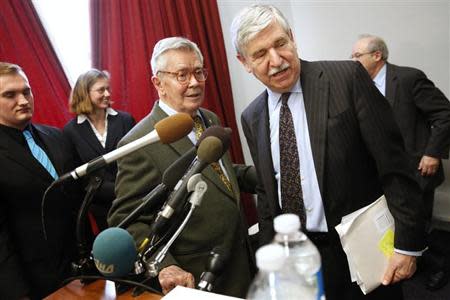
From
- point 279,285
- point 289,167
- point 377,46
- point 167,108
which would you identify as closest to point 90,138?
point 167,108

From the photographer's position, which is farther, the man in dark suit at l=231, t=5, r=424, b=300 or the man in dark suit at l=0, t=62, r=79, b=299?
the man in dark suit at l=0, t=62, r=79, b=299

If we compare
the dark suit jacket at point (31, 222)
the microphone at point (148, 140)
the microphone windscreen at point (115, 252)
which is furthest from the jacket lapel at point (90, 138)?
the microphone windscreen at point (115, 252)

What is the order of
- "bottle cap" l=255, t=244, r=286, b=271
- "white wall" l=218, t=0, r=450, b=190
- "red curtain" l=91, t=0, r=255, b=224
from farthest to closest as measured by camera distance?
"white wall" l=218, t=0, r=450, b=190 → "red curtain" l=91, t=0, r=255, b=224 → "bottle cap" l=255, t=244, r=286, b=271

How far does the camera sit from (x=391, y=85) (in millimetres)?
2580

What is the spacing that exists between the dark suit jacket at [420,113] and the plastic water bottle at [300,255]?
219 cm

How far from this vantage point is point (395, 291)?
4.41 feet

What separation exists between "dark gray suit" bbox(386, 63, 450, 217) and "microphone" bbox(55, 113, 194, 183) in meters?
2.05

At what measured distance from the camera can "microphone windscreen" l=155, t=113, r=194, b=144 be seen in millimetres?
901

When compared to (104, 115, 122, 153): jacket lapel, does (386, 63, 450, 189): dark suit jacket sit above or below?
below

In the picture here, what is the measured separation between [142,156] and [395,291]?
3.45 feet

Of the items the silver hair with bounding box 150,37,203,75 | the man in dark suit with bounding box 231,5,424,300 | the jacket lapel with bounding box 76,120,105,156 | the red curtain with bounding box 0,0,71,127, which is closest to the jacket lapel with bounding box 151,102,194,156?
the silver hair with bounding box 150,37,203,75

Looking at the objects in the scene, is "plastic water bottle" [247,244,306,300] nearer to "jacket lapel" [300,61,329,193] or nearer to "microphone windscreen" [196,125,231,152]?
"microphone windscreen" [196,125,231,152]

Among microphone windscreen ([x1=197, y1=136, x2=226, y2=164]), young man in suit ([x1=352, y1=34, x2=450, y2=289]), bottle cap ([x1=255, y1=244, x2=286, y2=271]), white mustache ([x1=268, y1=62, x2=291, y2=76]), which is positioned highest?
white mustache ([x1=268, y1=62, x2=291, y2=76])

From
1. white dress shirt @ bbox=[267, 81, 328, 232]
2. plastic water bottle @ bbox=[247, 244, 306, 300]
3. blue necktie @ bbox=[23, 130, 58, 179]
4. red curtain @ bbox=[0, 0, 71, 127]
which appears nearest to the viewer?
plastic water bottle @ bbox=[247, 244, 306, 300]
